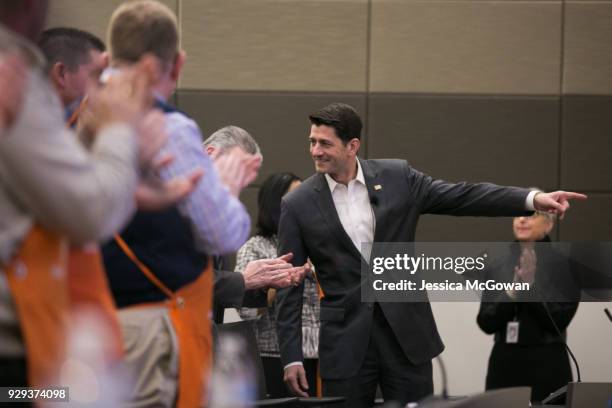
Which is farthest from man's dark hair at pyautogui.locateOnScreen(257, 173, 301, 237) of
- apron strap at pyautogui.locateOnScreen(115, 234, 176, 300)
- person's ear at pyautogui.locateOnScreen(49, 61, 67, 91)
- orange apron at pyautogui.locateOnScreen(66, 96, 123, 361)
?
orange apron at pyautogui.locateOnScreen(66, 96, 123, 361)

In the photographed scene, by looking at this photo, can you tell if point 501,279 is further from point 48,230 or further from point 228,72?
point 48,230

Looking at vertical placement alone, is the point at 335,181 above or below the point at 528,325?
above

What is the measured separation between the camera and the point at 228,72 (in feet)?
18.0

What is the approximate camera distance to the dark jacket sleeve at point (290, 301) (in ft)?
11.9

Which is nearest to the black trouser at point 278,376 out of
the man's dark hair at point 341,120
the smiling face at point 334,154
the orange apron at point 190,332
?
the smiling face at point 334,154

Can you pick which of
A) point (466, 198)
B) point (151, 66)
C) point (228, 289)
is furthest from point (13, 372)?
point (466, 198)

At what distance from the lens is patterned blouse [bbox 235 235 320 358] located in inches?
167

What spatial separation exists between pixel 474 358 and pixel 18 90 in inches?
177

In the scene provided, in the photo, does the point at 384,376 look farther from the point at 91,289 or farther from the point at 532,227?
the point at 91,289

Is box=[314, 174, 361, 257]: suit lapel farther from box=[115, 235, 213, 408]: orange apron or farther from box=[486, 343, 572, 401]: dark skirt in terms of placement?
box=[115, 235, 213, 408]: orange apron

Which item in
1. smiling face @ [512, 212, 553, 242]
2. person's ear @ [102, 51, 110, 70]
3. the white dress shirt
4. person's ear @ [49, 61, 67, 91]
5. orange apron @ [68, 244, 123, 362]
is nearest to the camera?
orange apron @ [68, 244, 123, 362]

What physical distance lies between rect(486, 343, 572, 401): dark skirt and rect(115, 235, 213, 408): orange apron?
9.68 ft

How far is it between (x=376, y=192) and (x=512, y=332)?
1360 millimetres

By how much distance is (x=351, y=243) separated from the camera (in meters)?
3.53
